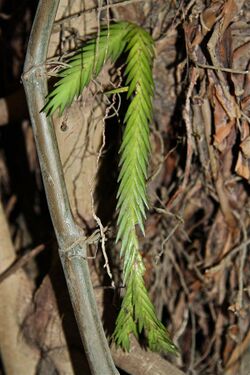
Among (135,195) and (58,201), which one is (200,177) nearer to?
(135,195)

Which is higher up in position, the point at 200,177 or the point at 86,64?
the point at 86,64

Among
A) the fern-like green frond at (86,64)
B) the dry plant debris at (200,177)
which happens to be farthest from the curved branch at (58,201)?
the dry plant debris at (200,177)

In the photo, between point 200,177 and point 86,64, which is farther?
point 200,177

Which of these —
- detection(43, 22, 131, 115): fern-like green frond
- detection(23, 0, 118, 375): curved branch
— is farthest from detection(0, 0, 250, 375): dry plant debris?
detection(23, 0, 118, 375): curved branch

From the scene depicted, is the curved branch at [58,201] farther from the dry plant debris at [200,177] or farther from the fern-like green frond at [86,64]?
the dry plant debris at [200,177]

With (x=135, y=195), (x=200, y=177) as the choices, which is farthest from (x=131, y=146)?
(x=200, y=177)

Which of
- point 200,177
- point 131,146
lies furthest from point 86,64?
point 200,177

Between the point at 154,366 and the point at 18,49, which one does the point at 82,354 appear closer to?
the point at 154,366
